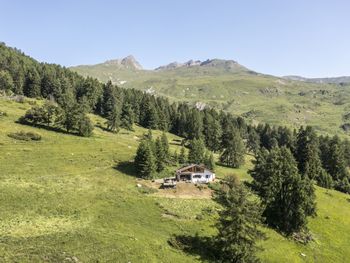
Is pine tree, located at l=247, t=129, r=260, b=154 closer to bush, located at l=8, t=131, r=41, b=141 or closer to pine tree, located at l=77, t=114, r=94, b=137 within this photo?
pine tree, located at l=77, t=114, r=94, b=137

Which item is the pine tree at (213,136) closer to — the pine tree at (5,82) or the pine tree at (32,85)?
the pine tree at (32,85)

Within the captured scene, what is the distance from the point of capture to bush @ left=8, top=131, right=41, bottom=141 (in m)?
94.4

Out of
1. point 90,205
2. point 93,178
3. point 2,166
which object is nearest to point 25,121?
point 2,166

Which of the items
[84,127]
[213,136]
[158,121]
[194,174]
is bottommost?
[194,174]

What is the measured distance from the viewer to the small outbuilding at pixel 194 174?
288ft

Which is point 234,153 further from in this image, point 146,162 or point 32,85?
point 32,85

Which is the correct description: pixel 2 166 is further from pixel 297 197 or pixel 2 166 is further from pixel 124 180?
pixel 297 197

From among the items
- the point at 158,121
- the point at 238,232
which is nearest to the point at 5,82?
the point at 158,121

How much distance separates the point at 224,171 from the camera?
105 m

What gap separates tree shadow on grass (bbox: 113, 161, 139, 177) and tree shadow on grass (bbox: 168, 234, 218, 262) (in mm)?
30186

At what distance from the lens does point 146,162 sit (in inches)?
3317

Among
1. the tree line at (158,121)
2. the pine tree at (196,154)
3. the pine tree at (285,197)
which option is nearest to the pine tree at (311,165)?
the tree line at (158,121)

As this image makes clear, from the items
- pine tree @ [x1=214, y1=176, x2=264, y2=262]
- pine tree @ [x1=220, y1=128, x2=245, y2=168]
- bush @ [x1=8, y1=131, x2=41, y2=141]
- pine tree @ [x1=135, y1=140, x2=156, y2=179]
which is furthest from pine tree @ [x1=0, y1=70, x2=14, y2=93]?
pine tree @ [x1=214, y1=176, x2=264, y2=262]

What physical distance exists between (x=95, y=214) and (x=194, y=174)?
117 feet
